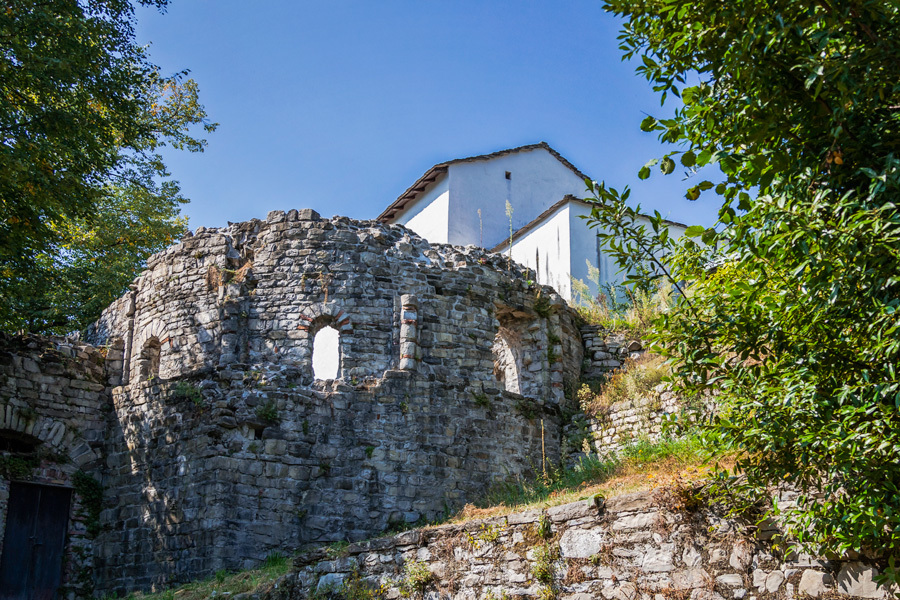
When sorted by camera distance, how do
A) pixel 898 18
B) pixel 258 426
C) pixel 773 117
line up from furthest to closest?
pixel 258 426 → pixel 773 117 → pixel 898 18

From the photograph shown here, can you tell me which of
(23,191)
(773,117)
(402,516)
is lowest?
(402,516)

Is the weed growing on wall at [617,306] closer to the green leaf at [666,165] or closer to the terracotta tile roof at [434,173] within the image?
the terracotta tile roof at [434,173]

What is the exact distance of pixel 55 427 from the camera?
1405cm

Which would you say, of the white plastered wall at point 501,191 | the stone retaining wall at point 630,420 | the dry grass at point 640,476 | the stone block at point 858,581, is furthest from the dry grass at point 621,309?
the stone block at point 858,581

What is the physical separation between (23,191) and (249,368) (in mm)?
4440

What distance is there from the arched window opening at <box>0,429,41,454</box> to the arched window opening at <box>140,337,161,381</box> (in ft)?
6.77

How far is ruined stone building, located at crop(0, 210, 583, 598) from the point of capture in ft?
42.2

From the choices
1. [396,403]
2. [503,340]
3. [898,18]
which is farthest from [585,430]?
[898,18]

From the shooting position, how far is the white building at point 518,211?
854 inches

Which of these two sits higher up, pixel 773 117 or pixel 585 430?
pixel 773 117

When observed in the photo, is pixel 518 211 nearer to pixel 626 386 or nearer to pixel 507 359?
pixel 507 359

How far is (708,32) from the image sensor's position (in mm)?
6859

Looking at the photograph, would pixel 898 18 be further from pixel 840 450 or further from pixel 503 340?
pixel 503 340

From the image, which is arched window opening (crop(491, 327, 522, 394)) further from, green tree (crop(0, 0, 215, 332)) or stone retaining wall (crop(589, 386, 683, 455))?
green tree (crop(0, 0, 215, 332))
